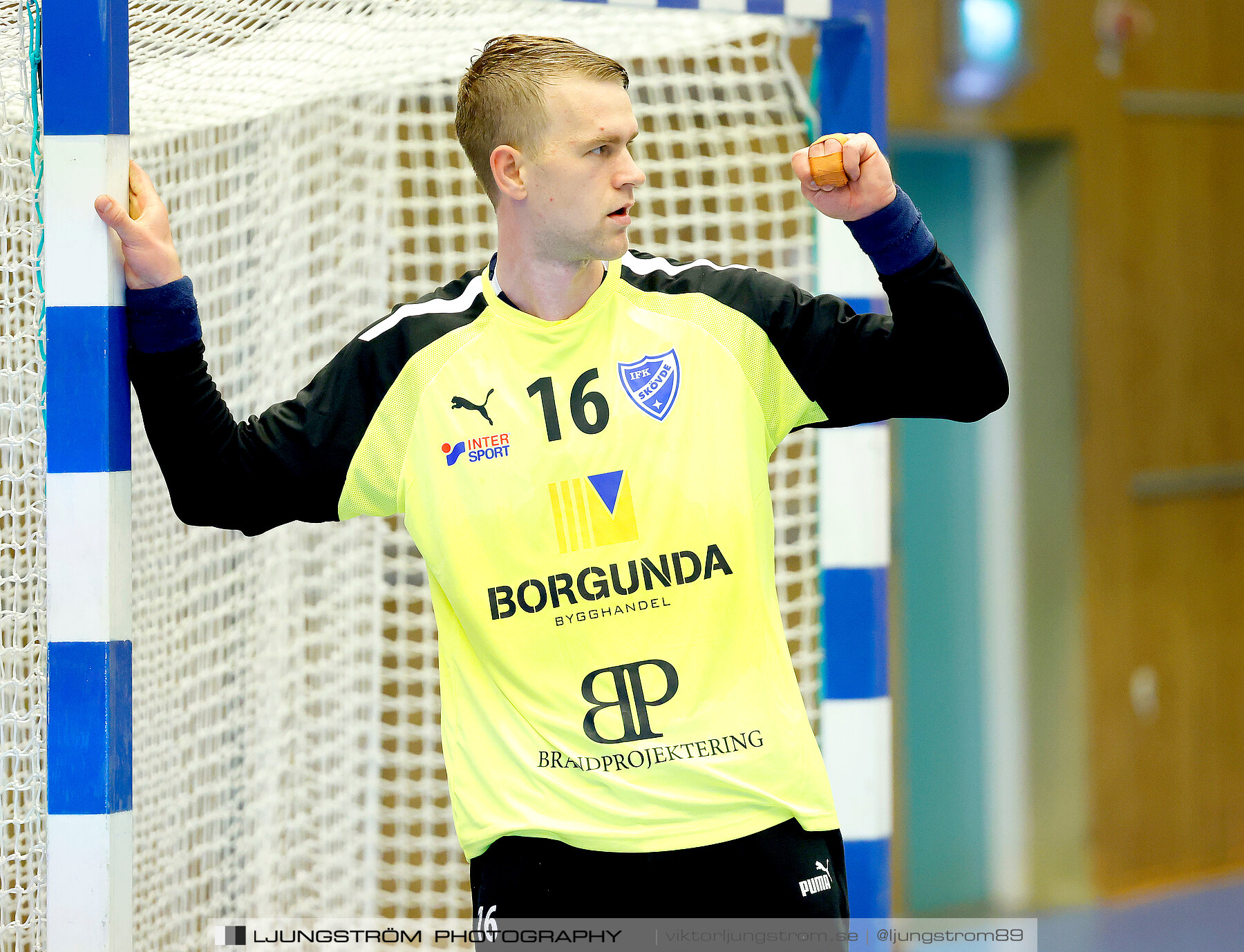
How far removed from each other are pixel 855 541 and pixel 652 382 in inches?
28.5

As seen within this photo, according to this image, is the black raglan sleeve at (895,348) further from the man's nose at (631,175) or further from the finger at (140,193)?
the finger at (140,193)

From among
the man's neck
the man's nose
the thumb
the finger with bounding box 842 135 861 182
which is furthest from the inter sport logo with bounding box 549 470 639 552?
the thumb

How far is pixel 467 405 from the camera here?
1.80 m

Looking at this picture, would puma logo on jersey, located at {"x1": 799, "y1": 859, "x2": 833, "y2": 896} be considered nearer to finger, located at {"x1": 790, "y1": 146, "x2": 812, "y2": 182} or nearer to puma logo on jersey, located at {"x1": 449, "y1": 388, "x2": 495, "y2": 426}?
puma logo on jersey, located at {"x1": 449, "y1": 388, "x2": 495, "y2": 426}

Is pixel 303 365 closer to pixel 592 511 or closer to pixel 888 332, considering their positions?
pixel 592 511

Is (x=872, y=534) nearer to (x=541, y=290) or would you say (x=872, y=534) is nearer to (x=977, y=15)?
(x=541, y=290)

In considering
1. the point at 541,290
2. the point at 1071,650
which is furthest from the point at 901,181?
the point at 541,290

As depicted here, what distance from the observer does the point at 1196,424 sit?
5.57 meters

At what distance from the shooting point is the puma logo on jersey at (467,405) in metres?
1.79

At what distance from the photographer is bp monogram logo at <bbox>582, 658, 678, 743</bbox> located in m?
1.73

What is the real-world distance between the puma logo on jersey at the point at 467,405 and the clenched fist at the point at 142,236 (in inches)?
15.5

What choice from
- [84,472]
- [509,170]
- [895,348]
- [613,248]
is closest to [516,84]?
[509,170]

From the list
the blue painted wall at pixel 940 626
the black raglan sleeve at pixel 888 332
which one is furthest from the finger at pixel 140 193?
the blue painted wall at pixel 940 626

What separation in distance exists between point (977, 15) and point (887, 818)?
3.60m
